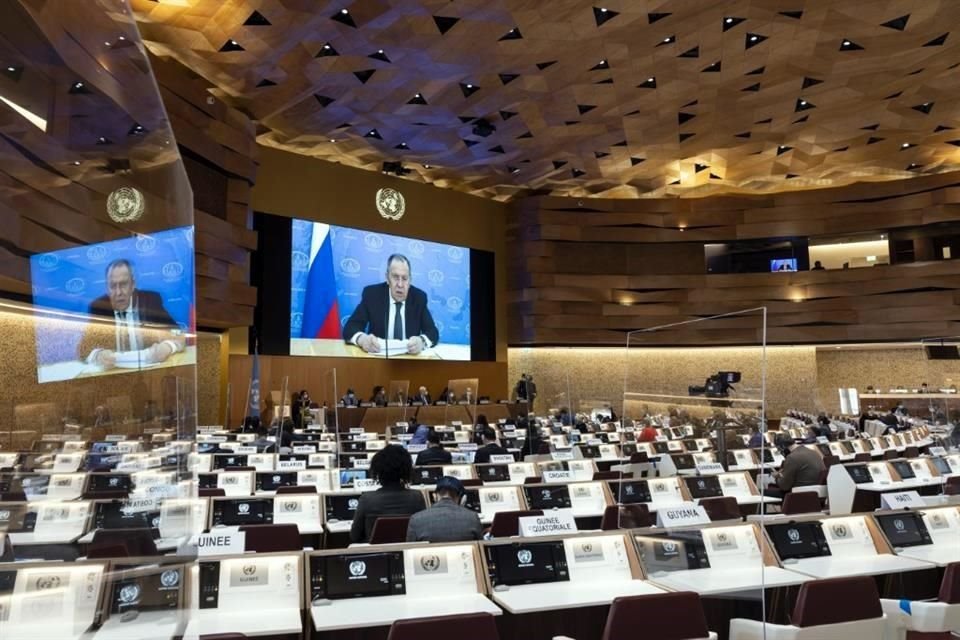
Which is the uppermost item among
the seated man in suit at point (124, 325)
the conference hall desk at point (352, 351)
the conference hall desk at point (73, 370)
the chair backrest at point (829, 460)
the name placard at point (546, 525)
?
the conference hall desk at point (352, 351)

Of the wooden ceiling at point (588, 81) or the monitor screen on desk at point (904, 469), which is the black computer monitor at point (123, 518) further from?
the wooden ceiling at point (588, 81)

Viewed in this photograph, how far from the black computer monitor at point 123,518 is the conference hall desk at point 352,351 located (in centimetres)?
1815

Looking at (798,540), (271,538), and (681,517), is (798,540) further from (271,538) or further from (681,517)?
(271,538)

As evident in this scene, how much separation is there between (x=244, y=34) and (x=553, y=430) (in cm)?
986

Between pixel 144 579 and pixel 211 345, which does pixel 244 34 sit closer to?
pixel 211 345

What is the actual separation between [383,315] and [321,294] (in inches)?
87.0

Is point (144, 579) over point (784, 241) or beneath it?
beneath

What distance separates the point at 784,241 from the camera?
2475cm

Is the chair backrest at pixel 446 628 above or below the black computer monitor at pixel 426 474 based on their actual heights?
above

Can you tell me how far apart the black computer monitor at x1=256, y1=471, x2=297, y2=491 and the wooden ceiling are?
893cm

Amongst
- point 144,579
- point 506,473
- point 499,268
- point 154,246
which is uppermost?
point 499,268

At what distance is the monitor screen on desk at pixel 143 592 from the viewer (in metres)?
1.49

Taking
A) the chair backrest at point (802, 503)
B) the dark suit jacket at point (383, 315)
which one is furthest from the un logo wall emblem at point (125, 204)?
the dark suit jacket at point (383, 315)

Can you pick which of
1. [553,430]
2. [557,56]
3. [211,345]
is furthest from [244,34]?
[553,430]
